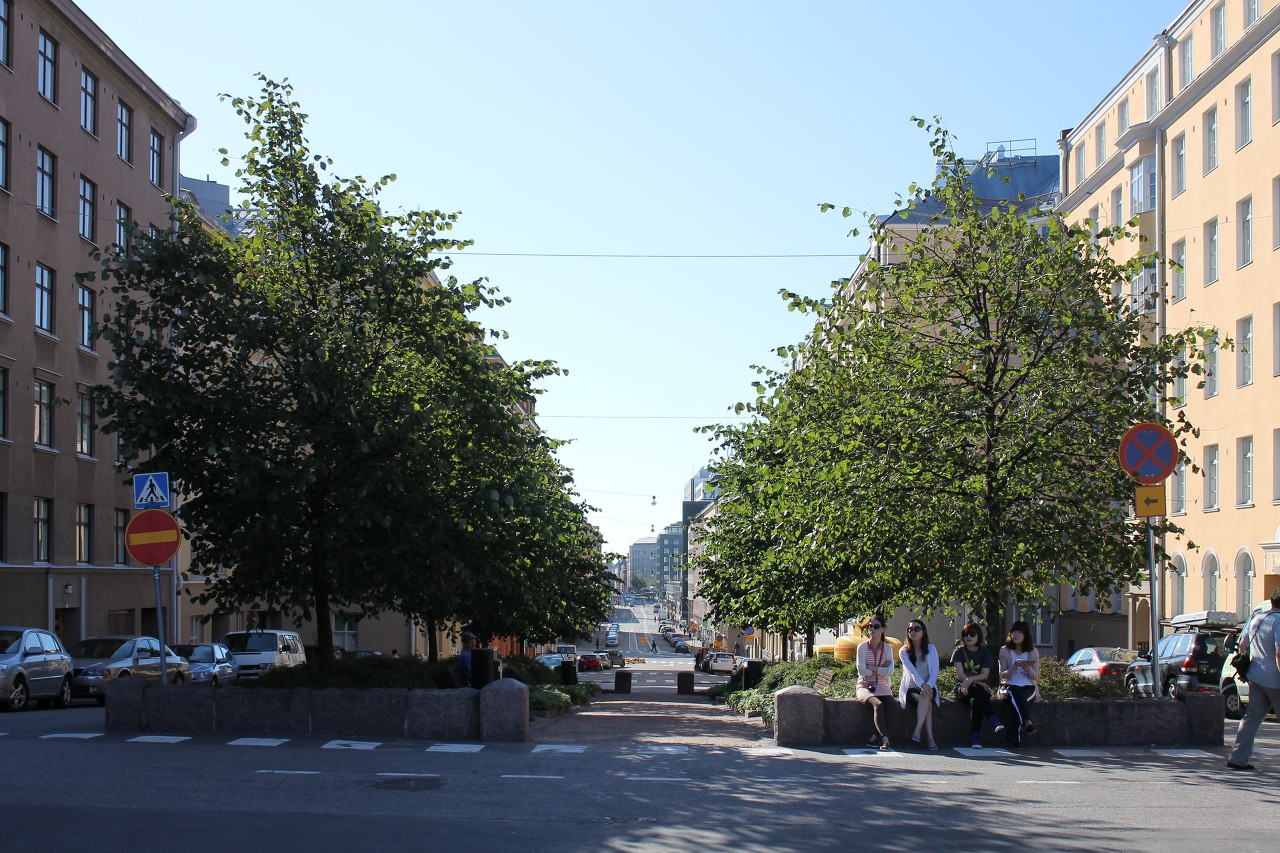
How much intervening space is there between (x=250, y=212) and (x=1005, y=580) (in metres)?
11.0


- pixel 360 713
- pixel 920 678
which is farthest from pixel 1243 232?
pixel 360 713

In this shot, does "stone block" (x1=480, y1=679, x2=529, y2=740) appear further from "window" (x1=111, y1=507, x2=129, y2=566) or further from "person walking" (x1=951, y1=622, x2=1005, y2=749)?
"window" (x1=111, y1=507, x2=129, y2=566)

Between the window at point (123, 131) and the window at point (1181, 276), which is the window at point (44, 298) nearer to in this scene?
the window at point (123, 131)

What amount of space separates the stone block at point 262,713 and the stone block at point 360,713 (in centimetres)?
14

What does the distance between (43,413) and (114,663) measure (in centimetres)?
1086

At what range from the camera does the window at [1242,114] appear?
3750 centimetres

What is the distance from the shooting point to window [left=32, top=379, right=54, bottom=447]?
35.8 metres

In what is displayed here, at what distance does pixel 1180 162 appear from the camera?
4244cm

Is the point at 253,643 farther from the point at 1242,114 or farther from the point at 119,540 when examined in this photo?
the point at 1242,114

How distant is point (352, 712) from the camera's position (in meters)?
15.4

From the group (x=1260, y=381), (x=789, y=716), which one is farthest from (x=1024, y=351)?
(x=1260, y=381)

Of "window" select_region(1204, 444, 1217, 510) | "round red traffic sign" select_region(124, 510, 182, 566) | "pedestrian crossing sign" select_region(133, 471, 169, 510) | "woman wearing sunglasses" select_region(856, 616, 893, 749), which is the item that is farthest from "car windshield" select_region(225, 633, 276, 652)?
"window" select_region(1204, 444, 1217, 510)

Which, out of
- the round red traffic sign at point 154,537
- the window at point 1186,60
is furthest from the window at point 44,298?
the window at point 1186,60

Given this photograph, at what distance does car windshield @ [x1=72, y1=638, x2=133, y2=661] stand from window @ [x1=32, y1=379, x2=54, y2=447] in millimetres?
8211
